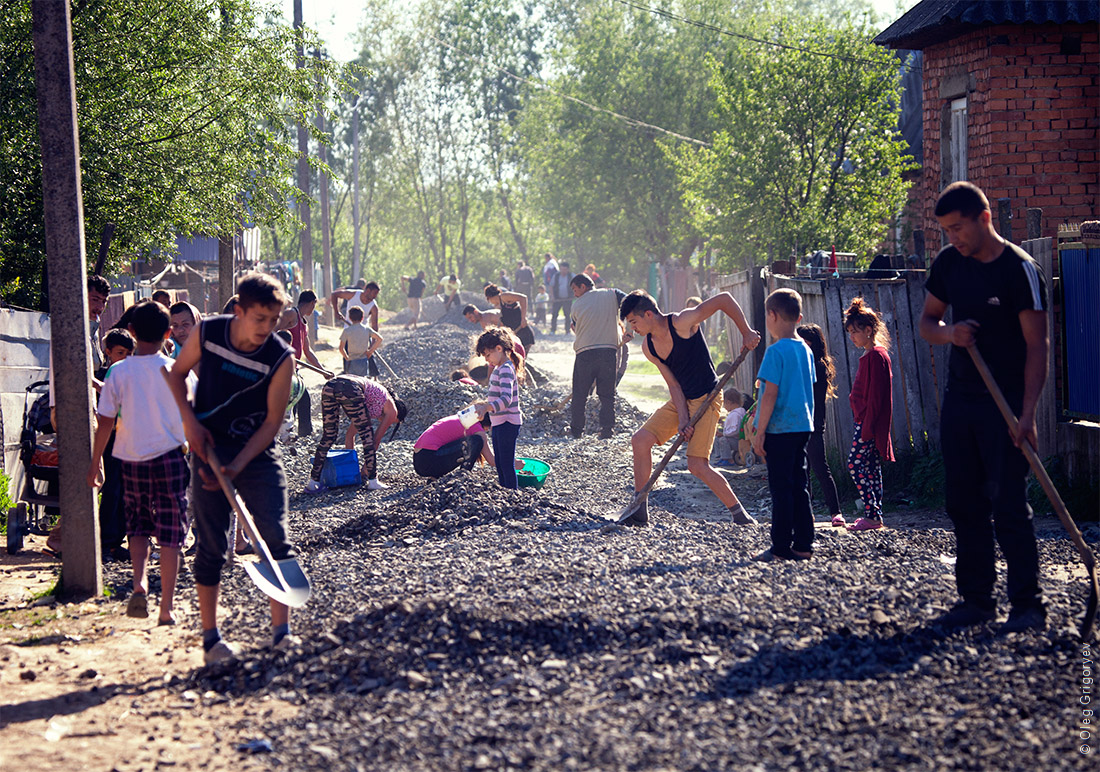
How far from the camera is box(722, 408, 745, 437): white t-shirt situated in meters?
11.0

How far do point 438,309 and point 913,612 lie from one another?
38085mm

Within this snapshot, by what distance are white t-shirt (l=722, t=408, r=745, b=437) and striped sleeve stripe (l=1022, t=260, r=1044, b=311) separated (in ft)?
20.0

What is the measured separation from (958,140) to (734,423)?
497 centimetres

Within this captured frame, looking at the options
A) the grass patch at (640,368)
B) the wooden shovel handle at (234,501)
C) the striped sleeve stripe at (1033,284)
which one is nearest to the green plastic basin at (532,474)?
the wooden shovel handle at (234,501)

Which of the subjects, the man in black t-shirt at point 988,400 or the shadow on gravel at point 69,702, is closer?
the shadow on gravel at point 69,702

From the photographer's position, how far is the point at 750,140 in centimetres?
1967

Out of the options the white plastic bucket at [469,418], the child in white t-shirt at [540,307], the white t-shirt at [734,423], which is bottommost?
the white t-shirt at [734,423]

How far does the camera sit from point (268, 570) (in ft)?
16.8

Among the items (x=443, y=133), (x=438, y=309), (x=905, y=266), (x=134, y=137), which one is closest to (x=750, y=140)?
(x=905, y=266)

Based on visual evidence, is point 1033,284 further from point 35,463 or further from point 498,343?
point 35,463

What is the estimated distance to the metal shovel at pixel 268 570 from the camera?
491 centimetres

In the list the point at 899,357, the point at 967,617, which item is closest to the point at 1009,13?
the point at 899,357

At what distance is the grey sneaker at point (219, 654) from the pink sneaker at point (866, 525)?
4.64m

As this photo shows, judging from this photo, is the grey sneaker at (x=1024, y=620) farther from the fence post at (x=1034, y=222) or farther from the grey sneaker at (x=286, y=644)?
the fence post at (x=1034, y=222)
